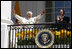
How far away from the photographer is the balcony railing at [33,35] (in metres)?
8.88

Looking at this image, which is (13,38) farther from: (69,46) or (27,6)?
(27,6)

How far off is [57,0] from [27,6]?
85.1 inches

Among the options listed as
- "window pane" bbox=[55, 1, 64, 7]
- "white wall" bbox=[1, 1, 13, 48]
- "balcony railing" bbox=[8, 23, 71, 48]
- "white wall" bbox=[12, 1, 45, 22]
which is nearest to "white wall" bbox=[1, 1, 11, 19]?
"white wall" bbox=[1, 1, 13, 48]

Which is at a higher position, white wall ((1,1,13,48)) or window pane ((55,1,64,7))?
window pane ((55,1,64,7))

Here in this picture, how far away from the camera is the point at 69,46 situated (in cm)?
883

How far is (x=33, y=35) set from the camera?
9078mm

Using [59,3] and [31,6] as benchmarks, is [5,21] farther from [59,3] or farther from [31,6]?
[59,3]

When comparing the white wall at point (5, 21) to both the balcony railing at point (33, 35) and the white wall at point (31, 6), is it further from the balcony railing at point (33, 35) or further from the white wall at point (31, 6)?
the white wall at point (31, 6)

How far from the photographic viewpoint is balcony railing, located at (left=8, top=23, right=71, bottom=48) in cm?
888

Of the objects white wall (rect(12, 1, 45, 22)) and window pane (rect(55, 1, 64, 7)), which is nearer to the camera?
white wall (rect(12, 1, 45, 22))

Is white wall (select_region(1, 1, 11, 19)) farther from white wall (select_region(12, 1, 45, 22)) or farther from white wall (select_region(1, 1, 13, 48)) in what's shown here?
white wall (select_region(12, 1, 45, 22))

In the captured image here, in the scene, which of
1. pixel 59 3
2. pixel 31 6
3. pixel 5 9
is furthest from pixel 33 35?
pixel 59 3

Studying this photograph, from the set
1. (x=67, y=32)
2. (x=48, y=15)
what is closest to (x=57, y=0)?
(x=48, y=15)

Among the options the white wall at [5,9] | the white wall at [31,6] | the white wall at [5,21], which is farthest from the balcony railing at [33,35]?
the white wall at [31,6]
